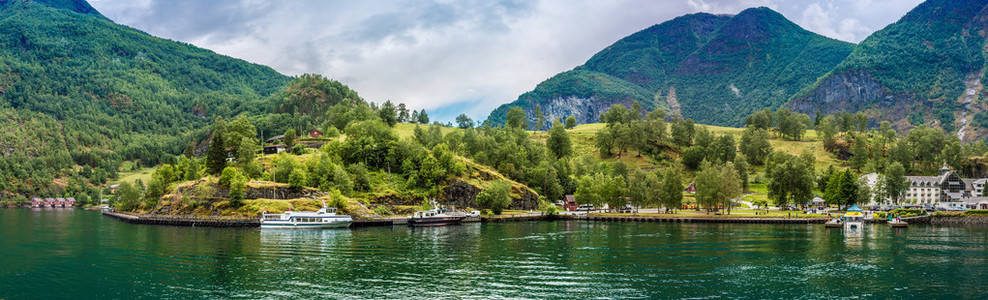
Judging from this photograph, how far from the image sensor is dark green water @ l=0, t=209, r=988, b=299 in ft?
147

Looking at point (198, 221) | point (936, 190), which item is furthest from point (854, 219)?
point (198, 221)

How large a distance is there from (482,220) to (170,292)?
86141mm

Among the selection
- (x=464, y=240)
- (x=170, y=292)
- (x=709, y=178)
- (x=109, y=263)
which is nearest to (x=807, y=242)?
(x=464, y=240)

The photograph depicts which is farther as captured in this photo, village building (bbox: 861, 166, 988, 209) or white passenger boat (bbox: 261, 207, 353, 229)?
village building (bbox: 861, 166, 988, 209)

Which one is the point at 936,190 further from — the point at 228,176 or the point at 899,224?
the point at 228,176

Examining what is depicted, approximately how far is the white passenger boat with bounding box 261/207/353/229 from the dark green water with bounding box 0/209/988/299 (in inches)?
704

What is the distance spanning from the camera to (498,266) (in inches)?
2222

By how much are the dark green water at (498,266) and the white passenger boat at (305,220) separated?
1789cm

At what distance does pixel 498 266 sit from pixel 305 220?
63961mm

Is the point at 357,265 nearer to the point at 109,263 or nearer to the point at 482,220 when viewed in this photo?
the point at 109,263

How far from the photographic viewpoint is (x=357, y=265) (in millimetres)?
57375

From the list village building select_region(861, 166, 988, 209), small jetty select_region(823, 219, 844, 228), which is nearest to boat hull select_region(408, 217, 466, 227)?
small jetty select_region(823, 219, 844, 228)

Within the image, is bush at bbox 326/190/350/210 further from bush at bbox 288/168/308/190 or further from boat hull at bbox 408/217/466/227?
boat hull at bbox 408/217/466/227

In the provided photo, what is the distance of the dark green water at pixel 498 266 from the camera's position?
44719 mm
